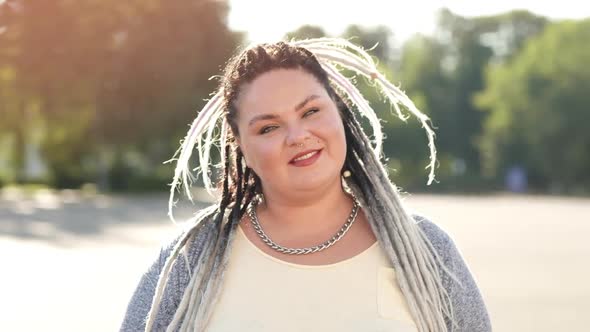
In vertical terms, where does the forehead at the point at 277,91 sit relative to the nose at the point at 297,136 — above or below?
above

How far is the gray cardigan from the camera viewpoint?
2.68 metres

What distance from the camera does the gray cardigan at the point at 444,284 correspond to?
8.78ft

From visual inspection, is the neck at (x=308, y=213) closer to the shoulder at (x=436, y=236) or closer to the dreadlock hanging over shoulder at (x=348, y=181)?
the dreadlock hanging over shoulder at (x=348, y=181)

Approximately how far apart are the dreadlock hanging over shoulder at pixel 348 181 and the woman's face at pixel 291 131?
49mm

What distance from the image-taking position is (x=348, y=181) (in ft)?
9.36

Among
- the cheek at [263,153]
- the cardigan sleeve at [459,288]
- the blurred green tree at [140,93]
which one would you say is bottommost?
the cardigan sleeve at [459,288]

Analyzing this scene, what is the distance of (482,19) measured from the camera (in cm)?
7250

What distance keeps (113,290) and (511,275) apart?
494 centimetres

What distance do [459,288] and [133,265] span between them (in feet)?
35.5

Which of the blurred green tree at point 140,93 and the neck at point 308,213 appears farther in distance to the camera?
the blurred green tree at point 140,93

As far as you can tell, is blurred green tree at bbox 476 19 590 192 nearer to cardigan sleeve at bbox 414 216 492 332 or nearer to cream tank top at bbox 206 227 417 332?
cardigan sleeve at bbox 414 216 492 332

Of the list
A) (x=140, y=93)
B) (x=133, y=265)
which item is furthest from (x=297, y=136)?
(x=140, y=93)

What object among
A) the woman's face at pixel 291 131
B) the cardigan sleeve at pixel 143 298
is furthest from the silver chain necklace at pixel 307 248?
the cardigan sleeve at pixel 143 298

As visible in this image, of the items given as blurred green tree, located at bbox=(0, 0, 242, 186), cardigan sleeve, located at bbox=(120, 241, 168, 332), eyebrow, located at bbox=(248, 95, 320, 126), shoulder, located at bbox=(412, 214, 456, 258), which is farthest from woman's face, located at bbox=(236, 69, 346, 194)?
blurred green tree, located at bbox=(0, 0, 242, 186)
